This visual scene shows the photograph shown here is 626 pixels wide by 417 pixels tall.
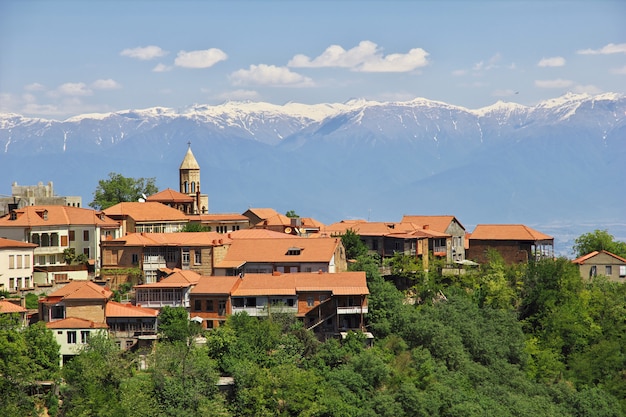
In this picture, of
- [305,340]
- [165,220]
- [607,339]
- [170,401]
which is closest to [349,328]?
[305,340]

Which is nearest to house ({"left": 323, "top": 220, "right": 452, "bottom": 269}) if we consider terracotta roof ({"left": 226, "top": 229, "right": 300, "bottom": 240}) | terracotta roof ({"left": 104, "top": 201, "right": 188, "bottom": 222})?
terracotta roof ({"left": 226, "top": 229, "right": 300, "bottom": 240})

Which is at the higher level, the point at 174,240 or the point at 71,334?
the point at 174,240

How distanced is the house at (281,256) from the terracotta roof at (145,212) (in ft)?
46.5

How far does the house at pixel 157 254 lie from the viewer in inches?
2825

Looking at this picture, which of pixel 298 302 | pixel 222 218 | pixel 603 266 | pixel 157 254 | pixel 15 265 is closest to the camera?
pixel 298 302

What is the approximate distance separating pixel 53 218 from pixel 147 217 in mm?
10840

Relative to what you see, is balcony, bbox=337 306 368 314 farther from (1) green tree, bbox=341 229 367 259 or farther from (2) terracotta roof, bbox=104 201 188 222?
(2) terracotta roof, bbox=104 201 188 222

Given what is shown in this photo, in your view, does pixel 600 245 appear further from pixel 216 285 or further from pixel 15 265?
pixel 15 265

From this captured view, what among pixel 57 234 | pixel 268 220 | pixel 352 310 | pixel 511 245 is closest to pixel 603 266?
pixel 511 245

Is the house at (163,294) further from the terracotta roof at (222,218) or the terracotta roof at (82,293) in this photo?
the terracotta roof at (222,218)

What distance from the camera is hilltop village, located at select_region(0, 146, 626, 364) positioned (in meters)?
61.3

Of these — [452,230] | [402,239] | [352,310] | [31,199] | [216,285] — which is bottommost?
[352,310]

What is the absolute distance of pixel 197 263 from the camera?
72.0 m

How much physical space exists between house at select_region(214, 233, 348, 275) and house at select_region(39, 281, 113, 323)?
37.1ft
